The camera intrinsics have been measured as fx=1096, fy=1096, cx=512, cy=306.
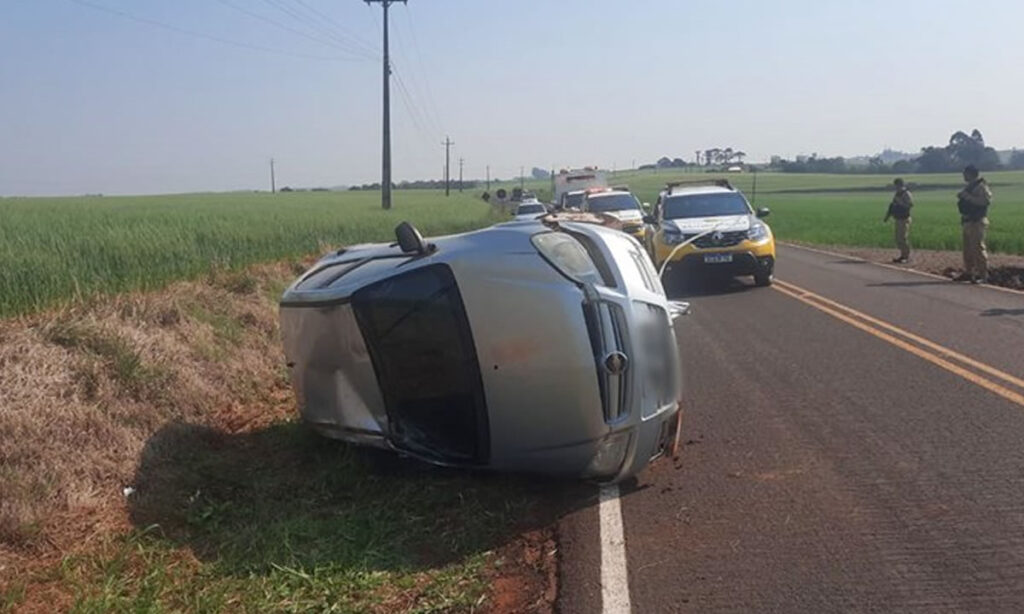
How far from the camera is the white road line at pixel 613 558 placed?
4.76 metres

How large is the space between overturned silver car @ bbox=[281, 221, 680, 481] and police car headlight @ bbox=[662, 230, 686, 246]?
472 inches

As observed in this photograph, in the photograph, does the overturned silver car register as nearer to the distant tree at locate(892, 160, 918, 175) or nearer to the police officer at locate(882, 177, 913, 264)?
the police officer at locate(882, 177, 913, 264)

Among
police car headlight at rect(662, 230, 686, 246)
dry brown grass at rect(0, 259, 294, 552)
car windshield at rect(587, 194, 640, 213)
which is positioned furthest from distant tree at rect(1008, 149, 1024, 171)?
dry brown grass at rect(0, 259, 294, 552)

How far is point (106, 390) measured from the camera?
7203mm

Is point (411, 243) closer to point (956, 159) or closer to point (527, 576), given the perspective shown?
point (527, 576)

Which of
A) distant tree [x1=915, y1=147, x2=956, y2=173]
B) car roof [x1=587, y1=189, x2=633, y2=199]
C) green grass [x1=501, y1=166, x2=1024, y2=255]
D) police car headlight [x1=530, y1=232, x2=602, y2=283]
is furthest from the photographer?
distant tree [x1=915, y1=147, x2=956, y2=173]

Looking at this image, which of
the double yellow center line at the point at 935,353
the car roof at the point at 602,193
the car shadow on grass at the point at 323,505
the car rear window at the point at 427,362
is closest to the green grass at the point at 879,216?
the car roof at the point at 602,193

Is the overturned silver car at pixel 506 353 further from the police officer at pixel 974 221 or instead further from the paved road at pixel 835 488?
the police officer at pixel 974 221

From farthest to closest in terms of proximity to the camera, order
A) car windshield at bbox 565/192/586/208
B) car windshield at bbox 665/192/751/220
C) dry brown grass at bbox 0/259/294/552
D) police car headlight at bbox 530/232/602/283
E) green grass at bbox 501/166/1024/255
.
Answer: car windshield at bbox 565/192/586/208 < green grass at bbox 501/166/1024/255 < car windshield at bbox 665/192/751/220 < police car headlight at bbox 530/232/602/283 < dry brown grass at bbox 0/259/294/552

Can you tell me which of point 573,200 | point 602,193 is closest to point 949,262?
point 602,193

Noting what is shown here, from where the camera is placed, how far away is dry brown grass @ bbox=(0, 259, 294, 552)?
5.65 metres

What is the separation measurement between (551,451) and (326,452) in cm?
180

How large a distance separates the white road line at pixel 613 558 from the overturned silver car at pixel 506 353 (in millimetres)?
190

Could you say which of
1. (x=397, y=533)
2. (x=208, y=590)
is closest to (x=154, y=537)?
(x=208, y=590)
